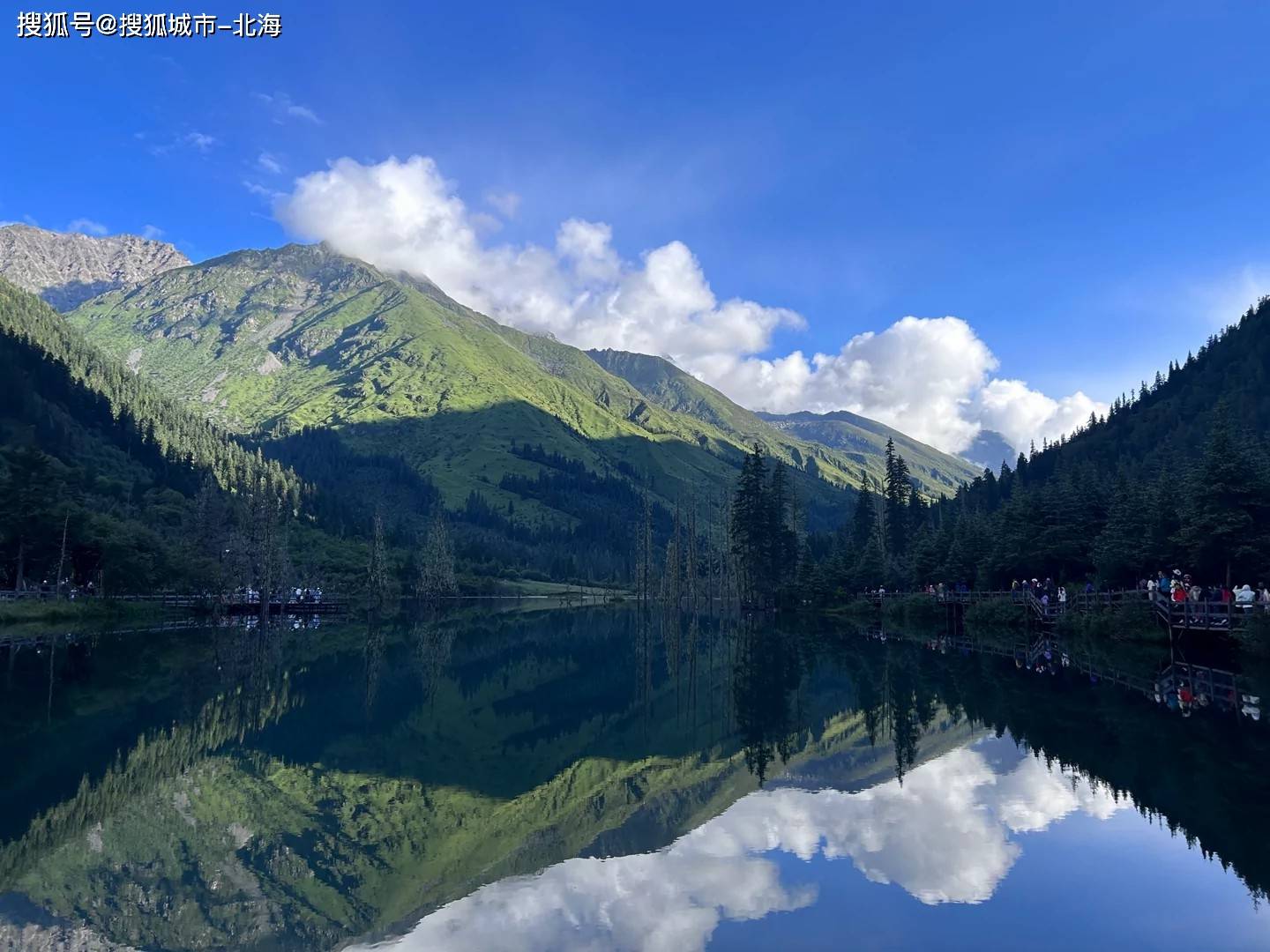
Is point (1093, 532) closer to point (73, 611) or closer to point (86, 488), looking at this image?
point (73, 611)

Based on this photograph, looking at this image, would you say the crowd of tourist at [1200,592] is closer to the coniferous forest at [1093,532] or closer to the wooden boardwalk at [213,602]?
the coniferous forest at [1093,532]

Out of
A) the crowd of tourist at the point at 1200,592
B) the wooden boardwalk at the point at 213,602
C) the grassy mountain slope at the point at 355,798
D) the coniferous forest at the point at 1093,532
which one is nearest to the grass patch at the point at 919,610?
the coniferous forest at the point at 1093,532

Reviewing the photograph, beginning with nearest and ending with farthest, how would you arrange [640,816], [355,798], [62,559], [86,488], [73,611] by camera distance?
[640,816] < [355,798] < [73,611] < [62,559] < [86,488]

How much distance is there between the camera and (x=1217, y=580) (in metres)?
55.9

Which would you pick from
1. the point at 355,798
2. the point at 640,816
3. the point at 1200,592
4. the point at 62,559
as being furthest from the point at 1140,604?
the point at 62,559

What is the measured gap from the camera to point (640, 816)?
1864 cm

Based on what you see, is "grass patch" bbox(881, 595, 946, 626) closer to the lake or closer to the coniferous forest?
the coniferous forest

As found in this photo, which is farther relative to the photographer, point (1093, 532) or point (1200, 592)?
point (1093, 532)

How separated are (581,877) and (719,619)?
106 meters

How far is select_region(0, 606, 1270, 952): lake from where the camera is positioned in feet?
40.9

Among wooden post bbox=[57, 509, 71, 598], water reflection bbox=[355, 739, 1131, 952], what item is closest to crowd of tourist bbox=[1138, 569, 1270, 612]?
water reflection bbox=[355, 739, 1131, 952]

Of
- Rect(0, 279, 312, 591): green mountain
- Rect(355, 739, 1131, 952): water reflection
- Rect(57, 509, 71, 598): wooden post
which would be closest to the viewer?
Rect(355, 739, 1131, 952): water reflection

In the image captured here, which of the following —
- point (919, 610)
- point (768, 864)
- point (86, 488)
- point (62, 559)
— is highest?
point (86, 488)

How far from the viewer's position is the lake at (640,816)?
490 inches
